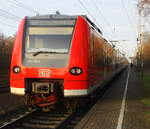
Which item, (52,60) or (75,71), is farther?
(52,60)

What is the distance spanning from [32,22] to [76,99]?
266 cm

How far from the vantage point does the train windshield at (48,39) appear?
8953 millimetres

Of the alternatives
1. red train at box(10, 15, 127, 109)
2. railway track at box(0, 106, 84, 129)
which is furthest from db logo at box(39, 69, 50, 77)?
railway track at box(0, 106, 84, 129)

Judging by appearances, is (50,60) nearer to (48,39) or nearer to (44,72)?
(44,72)

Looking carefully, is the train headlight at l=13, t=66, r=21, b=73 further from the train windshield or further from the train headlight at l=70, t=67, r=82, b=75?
the train headlight at l=70, t=67, r=82, b=75

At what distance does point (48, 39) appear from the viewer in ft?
30.0

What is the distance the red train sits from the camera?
8.60 metres

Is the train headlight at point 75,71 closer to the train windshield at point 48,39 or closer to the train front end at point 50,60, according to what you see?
the train front end at point 50,60

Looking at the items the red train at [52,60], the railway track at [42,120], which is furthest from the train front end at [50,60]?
the railway track at [42,120]

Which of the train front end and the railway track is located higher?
the train front end

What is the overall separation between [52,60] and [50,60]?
0.19 feet

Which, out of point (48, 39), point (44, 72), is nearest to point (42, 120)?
point (44, 72)

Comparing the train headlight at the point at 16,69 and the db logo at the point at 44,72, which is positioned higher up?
the train headlight at the point at 16,69

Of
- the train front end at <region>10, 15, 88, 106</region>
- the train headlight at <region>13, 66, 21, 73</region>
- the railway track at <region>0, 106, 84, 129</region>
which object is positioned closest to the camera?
the railway track at <region>0, 106, 84, 129</region>
